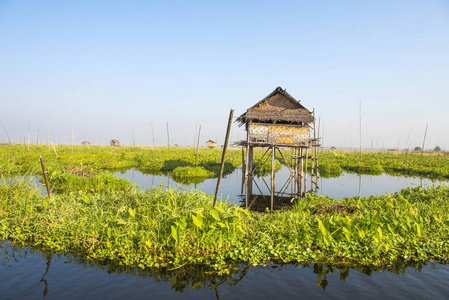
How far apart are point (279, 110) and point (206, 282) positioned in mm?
9873

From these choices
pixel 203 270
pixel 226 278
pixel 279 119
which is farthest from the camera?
pixel 279 119

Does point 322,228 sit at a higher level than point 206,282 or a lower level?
higher

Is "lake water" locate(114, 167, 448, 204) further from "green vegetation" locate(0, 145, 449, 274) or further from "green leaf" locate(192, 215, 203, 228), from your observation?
"green leaf" locate(192, 215, 203, 228)

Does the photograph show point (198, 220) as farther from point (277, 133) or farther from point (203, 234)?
point (277, 133)

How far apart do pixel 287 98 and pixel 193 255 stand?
992cm

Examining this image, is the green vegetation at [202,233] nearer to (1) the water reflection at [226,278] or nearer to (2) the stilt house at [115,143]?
(1) the water reflection at [226,278]

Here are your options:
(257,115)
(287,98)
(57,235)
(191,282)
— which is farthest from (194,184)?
(191,282)

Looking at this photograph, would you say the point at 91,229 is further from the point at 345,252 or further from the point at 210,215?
the point at 345,252

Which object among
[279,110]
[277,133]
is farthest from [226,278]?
[279,110]

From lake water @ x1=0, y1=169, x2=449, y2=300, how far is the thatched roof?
818 cm

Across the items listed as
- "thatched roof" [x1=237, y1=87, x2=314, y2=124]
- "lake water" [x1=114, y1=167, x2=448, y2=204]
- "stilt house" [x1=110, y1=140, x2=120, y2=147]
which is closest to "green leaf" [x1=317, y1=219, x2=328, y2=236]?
"lake water" [x1=114, y1=167, x2=448, y2=204]

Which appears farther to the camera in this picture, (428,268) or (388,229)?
(388,229)

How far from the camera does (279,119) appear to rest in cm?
1325

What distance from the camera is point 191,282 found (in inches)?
218
